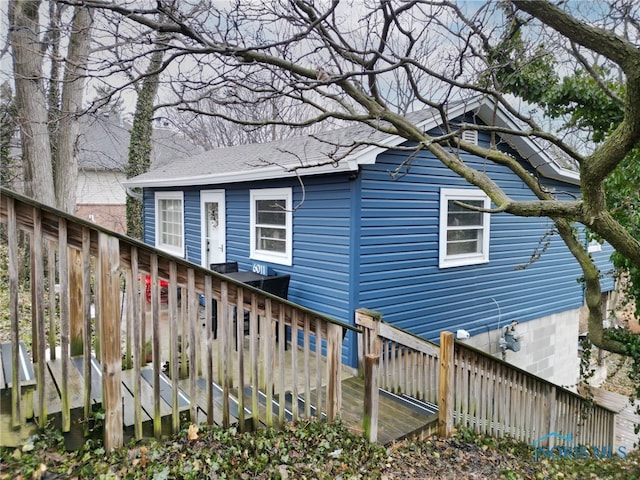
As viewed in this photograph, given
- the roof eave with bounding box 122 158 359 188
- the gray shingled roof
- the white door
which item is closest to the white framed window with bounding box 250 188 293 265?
the roof eave with bounding box 122 158 359 188

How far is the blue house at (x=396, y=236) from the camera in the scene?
20.2ft

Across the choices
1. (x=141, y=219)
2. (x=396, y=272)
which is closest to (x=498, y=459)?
(x=396, y=272)

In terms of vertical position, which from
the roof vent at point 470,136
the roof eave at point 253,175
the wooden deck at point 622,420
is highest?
the roof vent at point 470,136

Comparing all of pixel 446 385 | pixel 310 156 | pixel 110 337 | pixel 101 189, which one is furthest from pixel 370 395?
pixel 101 189

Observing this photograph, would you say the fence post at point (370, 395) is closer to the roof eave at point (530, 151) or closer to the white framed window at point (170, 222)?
the roof eave at point (530, 151)

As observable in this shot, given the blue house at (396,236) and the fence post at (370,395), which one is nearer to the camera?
Answer: the fence post at (370,395)

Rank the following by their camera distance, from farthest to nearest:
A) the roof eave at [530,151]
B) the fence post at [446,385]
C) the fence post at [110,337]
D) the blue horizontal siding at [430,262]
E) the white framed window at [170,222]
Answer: the white framed window at [170,222] < the roof eave at [530,151] < the blue horizontal siding at [430,262] < the fence post at [446,385] < the fence post at [110,337]

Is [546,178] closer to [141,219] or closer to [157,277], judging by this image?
[157,277]

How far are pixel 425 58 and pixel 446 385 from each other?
5.76 meters

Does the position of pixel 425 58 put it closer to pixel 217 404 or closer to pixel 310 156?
pixel 310 156

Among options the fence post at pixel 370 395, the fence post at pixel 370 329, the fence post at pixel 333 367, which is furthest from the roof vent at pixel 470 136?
the fence post at pixel 333 367

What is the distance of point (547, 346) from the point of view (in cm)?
959

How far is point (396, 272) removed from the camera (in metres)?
6.57

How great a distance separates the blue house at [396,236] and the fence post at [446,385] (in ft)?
6.32
